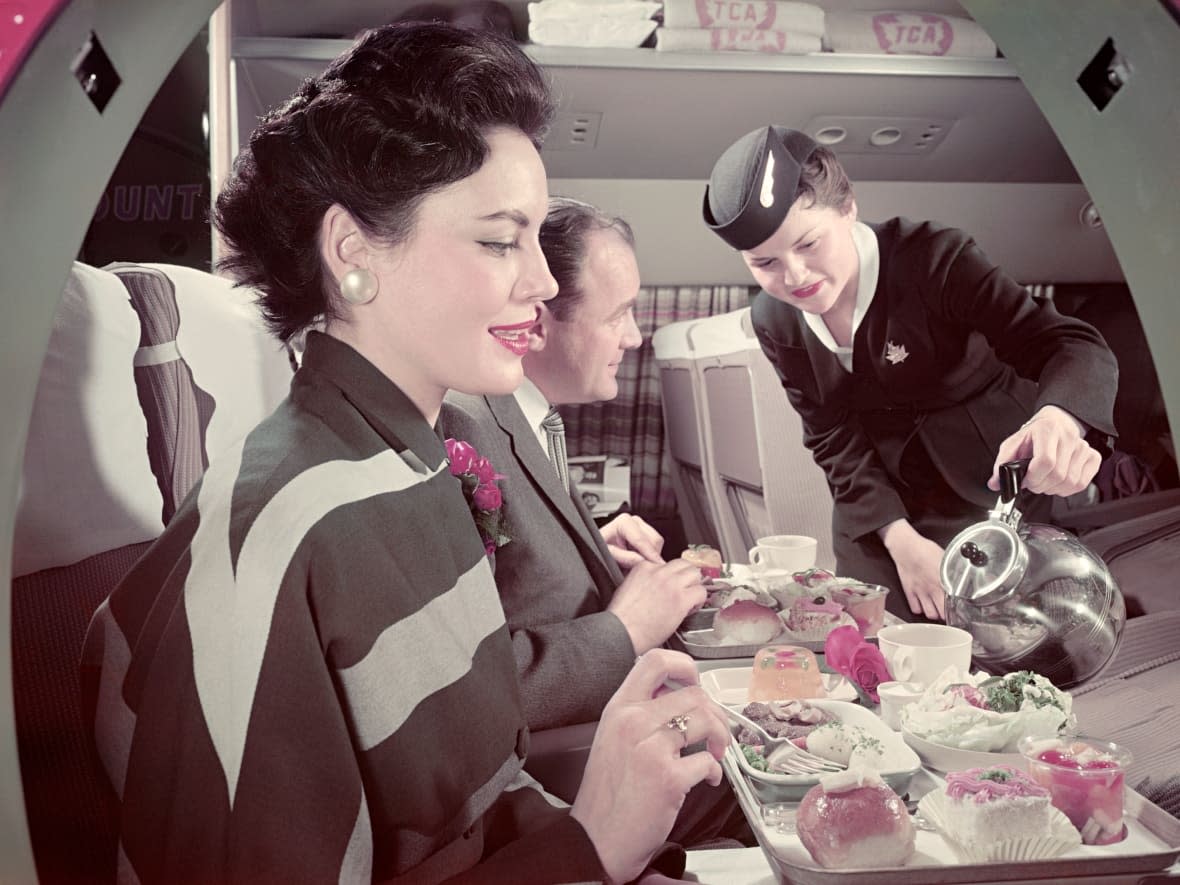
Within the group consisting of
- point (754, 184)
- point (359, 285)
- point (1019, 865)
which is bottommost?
point (1019, 865)

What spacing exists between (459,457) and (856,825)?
0.43 meters

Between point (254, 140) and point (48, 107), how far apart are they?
0.15 meters

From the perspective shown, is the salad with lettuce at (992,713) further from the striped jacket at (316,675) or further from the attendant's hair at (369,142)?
the attendant's hair at (369,142)

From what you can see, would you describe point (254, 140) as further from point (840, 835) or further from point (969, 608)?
point (969, 608)

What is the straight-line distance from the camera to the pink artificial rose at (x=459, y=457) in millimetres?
836

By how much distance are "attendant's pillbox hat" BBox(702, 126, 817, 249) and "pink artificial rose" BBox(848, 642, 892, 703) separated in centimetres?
45

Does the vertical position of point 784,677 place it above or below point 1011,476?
below

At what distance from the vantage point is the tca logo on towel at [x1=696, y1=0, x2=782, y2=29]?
0.81 meters

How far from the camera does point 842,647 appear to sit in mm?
1047

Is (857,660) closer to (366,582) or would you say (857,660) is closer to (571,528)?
(571,528)

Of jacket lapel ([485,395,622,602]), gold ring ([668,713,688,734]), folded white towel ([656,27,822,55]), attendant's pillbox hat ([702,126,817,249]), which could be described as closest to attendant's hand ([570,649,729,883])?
gold ring ([668,713,688,734])

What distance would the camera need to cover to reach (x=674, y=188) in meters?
0.87

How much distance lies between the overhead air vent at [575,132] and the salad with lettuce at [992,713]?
0.58 m

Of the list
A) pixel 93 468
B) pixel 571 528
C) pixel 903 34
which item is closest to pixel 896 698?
pixel 571 528
